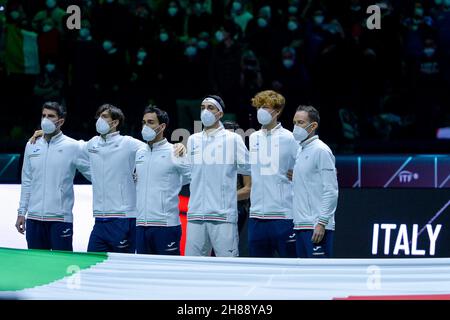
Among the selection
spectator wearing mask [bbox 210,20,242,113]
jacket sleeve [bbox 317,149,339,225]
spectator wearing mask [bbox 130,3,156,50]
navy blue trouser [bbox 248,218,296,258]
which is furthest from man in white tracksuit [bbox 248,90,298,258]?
spectator wearing mask [bbox 130,3,156,50]

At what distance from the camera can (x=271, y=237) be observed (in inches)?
423

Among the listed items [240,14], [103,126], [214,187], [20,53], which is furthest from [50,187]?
[240,14]

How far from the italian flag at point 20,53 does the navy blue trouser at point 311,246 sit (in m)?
6.36

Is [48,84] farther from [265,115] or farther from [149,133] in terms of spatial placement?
[265,115]

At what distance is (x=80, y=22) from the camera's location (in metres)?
15.6

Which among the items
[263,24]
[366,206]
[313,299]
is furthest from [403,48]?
[313,299]

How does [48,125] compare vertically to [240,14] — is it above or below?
below

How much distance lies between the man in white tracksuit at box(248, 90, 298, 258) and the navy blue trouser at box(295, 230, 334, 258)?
1.05 feet

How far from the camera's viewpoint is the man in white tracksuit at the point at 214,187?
10.7m

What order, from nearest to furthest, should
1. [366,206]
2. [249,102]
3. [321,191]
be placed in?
[321,191] → [366,206] → [249,102]

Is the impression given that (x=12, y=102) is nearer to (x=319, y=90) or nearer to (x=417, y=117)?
(x=319, y=90)

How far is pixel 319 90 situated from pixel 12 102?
4.15 metres

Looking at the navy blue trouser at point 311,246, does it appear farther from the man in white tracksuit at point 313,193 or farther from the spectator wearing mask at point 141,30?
the spectator wearing mask at point 141,30

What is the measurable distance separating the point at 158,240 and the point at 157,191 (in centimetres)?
46
